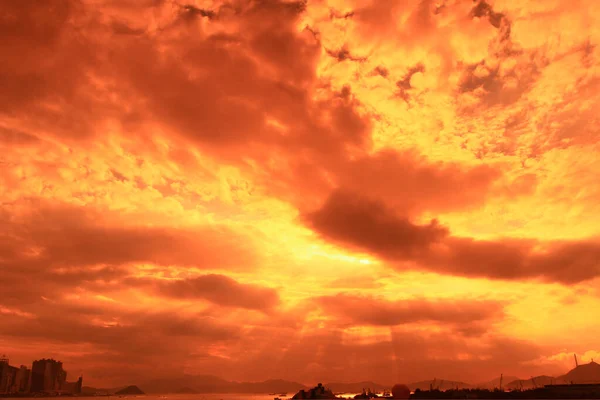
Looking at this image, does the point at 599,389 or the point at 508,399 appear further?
the point at 508,399

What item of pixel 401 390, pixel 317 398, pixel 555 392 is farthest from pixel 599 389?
pixel 317 398

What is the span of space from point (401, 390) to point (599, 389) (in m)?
77.3

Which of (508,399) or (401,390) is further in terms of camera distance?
(508,399)

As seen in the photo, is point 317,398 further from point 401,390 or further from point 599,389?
point 599,389

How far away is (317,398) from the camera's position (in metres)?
177

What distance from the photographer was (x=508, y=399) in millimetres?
197125

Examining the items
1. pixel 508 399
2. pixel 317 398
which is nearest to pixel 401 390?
pixel 317 398

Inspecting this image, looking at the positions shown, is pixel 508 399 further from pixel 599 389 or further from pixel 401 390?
pixel 401 390

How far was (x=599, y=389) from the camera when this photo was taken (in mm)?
169875

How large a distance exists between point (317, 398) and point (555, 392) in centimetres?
10503

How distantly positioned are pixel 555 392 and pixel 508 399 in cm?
2027

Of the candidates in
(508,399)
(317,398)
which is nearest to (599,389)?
(508,399)

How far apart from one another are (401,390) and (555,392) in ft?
229

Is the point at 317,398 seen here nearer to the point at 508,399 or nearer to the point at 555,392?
the point at 508,399
